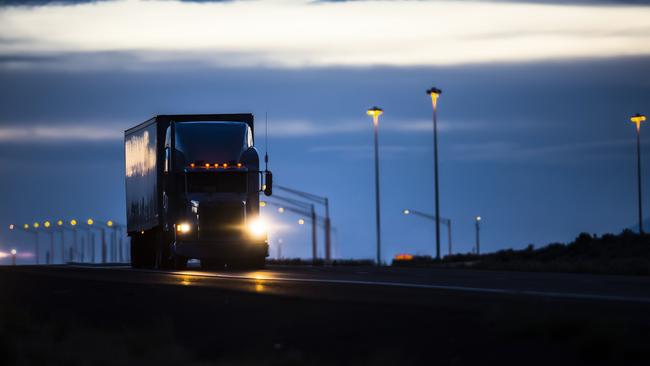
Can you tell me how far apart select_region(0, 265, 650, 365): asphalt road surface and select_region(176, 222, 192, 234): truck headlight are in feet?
47.7

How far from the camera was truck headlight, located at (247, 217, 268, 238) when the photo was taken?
143 feet

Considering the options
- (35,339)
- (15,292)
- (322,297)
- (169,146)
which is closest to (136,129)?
(169,146)

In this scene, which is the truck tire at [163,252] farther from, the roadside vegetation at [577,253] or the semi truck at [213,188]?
the roadside vegetation at [577,253]

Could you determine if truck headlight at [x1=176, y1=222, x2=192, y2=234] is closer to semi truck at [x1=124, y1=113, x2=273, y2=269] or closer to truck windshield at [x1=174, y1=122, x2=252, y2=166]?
semi truck at [x1=124, y1=113, x2=273, y2=269]

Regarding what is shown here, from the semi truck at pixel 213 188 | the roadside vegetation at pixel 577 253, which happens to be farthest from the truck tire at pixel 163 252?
the roadside vegetation at pixel 577 253

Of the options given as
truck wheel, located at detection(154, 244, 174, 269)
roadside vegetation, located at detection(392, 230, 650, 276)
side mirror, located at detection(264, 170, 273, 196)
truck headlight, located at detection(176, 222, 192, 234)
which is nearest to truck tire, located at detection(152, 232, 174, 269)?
truck wheel, located at detection(154, 244, 174, 269)

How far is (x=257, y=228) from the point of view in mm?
43844

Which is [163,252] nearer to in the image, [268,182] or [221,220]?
[221,220]

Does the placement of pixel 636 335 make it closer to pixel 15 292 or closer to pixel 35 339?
pixel 35 339

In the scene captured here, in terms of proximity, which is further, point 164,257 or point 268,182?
point 164,257

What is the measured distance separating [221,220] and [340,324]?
82.0 feet

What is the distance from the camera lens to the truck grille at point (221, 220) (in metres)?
43.1

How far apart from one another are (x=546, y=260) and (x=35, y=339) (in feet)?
152

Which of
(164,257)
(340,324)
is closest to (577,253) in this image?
(164,257)
